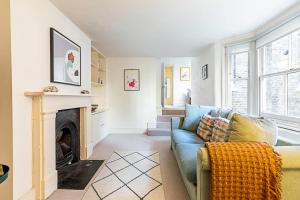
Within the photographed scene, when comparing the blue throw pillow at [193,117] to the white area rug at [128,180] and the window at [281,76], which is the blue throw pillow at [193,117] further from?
the window at [281,76]

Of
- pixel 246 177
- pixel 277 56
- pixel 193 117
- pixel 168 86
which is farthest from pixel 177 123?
pixel 168 86

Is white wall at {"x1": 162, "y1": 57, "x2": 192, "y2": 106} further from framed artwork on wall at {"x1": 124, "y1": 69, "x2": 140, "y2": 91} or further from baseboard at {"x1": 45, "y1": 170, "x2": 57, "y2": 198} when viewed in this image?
baseboard at {"x1": 45, "y1": 170, "x2": 57, "y2": 198}

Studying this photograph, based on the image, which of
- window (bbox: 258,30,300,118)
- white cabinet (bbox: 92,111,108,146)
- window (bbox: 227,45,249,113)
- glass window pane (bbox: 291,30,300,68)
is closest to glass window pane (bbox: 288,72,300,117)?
window (bbox: 258,30,300,118)

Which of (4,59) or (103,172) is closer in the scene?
(4,59)

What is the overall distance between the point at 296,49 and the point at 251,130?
1665mm

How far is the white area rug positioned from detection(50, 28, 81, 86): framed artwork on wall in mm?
1378

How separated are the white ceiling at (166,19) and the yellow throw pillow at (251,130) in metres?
1.48

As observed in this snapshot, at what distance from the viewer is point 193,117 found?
11.8 feet

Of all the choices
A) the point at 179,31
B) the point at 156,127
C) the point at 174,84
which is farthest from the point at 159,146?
the point at 174,84

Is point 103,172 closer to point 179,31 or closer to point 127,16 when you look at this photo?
point 127,16

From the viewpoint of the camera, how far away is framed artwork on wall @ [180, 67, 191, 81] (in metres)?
8.88

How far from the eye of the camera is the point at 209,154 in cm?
133

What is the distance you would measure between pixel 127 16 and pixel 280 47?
2.26 metres

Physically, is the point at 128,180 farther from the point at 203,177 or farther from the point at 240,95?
the point at 240,95
